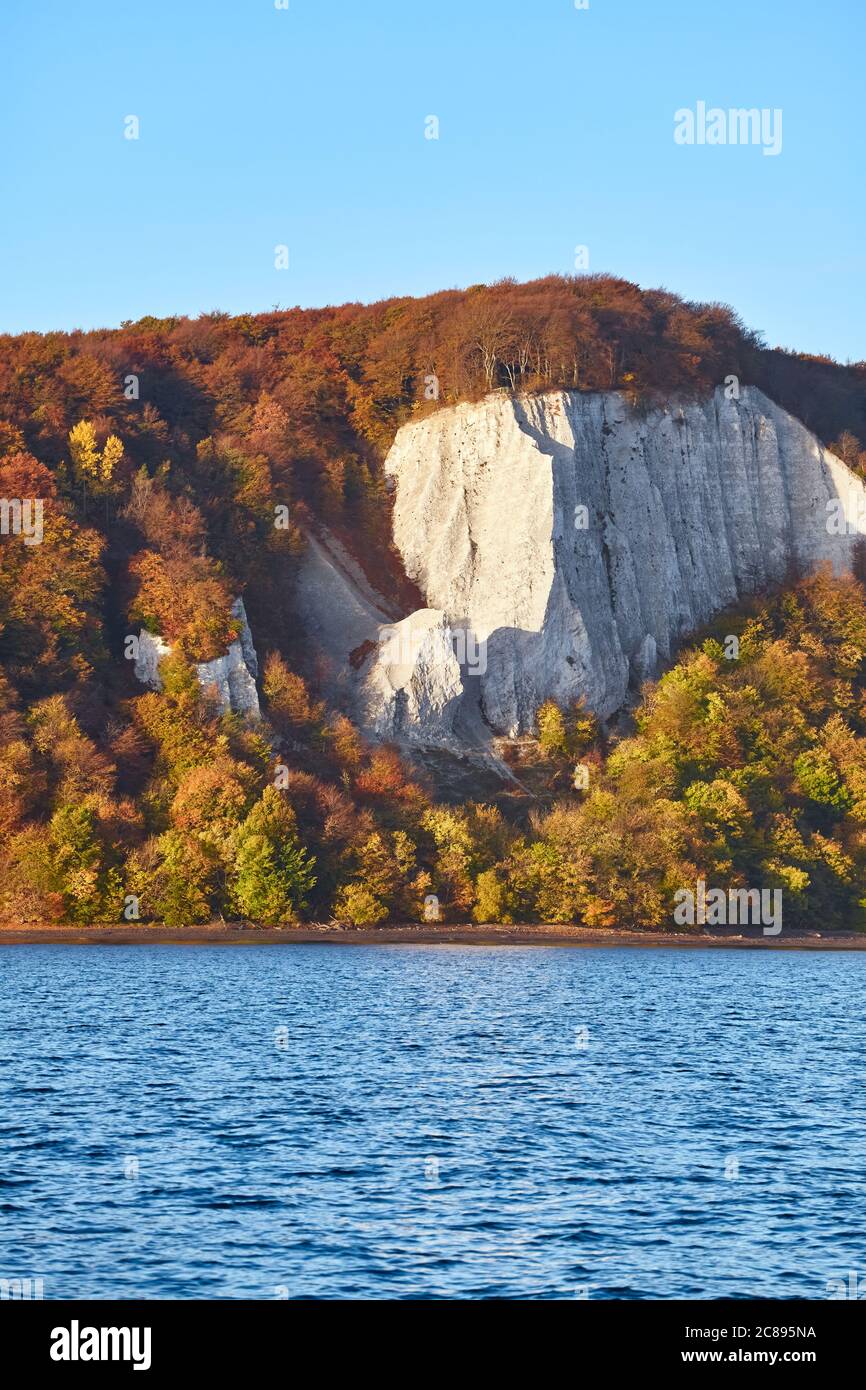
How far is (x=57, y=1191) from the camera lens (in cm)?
2694

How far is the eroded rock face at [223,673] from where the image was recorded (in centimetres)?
8531

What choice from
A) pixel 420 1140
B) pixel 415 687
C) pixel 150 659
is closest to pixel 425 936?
pixel 415 687

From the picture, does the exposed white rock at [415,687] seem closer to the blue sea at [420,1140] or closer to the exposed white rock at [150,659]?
the exposed white rock at [150,659]

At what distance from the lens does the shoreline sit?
7288 cm

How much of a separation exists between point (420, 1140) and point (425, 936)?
46661mm

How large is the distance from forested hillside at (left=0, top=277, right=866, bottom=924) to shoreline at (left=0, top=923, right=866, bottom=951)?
0.94 m

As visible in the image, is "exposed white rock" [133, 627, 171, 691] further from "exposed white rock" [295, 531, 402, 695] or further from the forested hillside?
"exposed white rock" [295, 531, 402, 695]

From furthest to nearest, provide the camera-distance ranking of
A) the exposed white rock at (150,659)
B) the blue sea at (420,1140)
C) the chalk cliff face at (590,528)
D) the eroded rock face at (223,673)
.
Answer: the chalk cliff face at (590,528), the exposed white rock at (150,659), the eroded rock face at (223,673), the blue sea at (420,1140)

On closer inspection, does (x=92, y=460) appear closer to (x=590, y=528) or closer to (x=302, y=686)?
(x=302, y=686)

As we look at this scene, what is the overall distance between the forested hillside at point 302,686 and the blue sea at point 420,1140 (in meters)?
17.8

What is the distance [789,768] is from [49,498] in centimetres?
4214

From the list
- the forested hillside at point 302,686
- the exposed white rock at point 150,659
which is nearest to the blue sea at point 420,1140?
the forested hillside at point 302,686
